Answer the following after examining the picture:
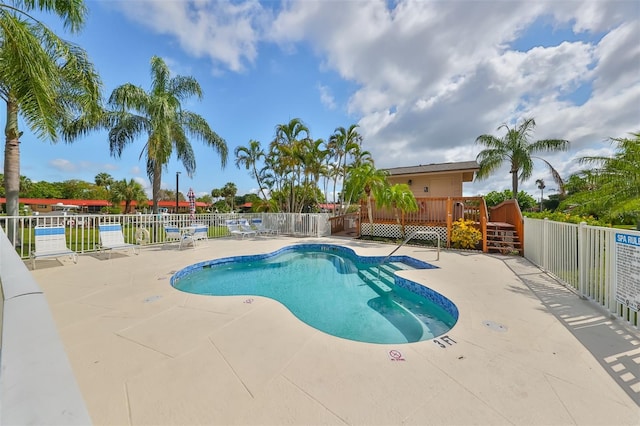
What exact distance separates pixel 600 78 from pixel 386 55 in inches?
257

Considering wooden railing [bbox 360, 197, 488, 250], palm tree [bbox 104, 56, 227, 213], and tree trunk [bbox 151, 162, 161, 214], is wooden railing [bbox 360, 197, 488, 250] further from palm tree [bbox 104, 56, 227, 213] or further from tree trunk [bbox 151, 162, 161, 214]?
tree trunk [bbox 151, 162, 161, 214]

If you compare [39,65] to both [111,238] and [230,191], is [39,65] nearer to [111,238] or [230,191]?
[111,238]

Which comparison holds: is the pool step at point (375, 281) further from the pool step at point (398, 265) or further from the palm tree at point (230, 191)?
the palm tree at point (230, 191)

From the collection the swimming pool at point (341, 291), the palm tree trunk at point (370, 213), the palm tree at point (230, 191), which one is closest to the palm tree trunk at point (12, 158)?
the swimming pool at point (341, 291)

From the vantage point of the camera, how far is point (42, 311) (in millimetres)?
1121

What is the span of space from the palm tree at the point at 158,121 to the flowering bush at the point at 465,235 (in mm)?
13052

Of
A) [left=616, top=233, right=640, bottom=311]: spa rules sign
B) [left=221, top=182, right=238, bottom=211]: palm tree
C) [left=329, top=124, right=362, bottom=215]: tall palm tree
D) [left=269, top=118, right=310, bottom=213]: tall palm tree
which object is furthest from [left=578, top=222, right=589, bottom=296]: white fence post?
[left=221, top=182, right=238, bottom=211]: palm tree

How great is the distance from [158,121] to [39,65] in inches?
245

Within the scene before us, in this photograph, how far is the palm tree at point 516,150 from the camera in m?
15.2

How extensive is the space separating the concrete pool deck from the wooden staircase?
5128 mm

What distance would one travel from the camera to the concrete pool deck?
1.87 m

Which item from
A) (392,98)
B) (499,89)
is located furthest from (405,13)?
(499,89)

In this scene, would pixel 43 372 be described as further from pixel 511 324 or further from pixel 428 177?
pixel 428 177

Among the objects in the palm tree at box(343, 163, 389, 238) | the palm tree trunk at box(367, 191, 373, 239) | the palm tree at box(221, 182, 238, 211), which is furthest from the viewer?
the palm tree at box(221, 182, 238, 211)
